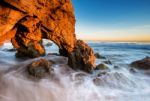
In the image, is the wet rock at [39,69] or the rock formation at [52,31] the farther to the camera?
the rock formation at [52,31]

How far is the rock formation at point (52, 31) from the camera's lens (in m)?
10.2

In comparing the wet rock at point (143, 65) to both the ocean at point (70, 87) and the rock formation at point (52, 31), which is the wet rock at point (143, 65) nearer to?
the ocean at point (70, 87)

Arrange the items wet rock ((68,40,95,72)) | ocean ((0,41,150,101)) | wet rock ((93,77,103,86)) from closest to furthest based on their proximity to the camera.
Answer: ocean ((0,41,150,101)), wet rock ((93,77,103,86)), wet rock ((68,40,95,72))

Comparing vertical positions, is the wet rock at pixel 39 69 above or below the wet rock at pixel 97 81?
above

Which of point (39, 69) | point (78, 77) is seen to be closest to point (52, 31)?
point (39, 69)

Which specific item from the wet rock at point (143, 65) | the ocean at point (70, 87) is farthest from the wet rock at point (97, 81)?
the wet rock at point (143, 65)

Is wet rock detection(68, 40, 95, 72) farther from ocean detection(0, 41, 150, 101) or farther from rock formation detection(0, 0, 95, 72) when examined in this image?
ocean detection(0, 41, 150, 101)

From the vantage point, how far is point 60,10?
11.9 metres

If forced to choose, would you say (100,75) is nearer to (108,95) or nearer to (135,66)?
(108,95)

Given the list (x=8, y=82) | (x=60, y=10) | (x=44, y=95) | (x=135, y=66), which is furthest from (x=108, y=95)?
(x=135, y=66)

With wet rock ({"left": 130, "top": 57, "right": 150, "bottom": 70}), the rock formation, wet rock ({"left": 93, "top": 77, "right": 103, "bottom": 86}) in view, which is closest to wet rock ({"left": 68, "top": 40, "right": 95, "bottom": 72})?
the rock formation

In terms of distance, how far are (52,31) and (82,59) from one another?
8.87ft

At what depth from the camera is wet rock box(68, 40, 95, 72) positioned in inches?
493

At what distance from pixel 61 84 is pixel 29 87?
5.97 feet
